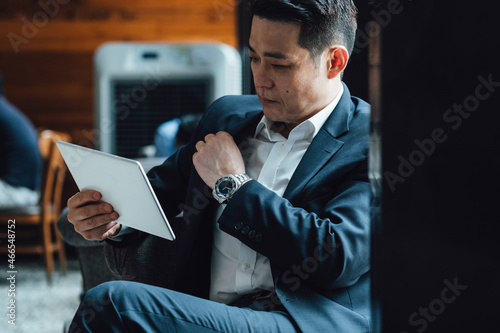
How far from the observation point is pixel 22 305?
→ 10.3 feet

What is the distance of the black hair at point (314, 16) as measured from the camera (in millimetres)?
1099

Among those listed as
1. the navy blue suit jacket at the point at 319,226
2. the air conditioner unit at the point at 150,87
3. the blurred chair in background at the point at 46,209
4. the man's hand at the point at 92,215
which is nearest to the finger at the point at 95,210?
the man's hand at the point at 92,215

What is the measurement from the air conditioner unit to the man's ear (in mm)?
2018

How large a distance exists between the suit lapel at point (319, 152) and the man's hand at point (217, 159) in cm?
9

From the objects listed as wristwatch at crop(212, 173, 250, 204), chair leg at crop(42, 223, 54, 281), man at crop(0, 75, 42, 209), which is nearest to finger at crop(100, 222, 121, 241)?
wristwatch at crop(212, 173, 250, 204)

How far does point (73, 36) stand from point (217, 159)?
356 cm

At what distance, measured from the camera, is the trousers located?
36.7 inches

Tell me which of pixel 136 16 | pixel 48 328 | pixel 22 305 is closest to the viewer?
pixel 48 328

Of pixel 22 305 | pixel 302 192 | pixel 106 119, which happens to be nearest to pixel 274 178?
pixel 302 192

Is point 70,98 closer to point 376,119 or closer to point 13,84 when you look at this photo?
point 13,84

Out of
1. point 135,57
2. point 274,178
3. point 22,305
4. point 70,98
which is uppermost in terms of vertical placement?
point 274,178

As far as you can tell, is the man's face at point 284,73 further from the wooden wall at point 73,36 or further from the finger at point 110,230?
the wooden wall at point 73,36

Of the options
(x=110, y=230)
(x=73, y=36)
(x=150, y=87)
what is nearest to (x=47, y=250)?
(x=150, y=87)

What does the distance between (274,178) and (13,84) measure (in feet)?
12.0
